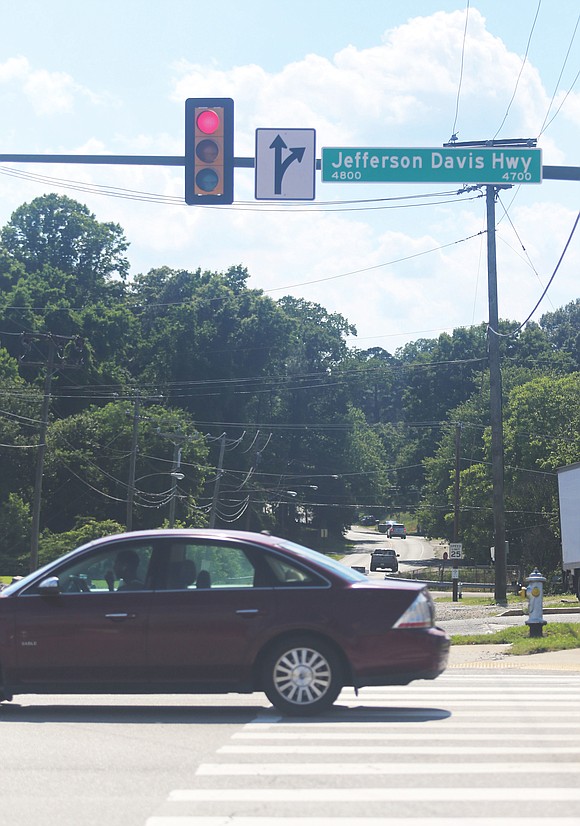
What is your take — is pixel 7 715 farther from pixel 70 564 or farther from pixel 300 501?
pixel 300 501

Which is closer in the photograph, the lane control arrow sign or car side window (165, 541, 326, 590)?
car side window (165, 541, 326, 590)

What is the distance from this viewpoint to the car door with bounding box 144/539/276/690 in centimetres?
959

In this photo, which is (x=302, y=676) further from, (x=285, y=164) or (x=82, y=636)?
(x=285, y=164)

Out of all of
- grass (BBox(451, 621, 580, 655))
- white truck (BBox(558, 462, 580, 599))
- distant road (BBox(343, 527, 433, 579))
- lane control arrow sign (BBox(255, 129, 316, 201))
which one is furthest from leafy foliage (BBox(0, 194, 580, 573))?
lane control arrow sign (BBox(255, 129, 316, 201))

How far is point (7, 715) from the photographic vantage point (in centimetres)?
989

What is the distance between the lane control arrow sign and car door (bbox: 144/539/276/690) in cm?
720

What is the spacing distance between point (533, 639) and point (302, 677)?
9.02 m

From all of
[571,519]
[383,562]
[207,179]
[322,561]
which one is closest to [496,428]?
[571,519]

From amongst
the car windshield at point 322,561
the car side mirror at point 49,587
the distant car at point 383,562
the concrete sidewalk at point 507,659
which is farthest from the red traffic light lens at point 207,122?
the distant car at point 383,562

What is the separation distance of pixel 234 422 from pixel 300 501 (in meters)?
11.1

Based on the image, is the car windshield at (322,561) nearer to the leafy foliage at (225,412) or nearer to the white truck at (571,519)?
the white truck at (571,519)

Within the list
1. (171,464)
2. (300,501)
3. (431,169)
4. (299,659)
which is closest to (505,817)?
(299,659)

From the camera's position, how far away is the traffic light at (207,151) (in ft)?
49.9

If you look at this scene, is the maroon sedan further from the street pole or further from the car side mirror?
the street pole
